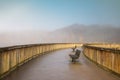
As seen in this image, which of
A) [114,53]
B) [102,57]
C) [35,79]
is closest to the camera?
[35,79]

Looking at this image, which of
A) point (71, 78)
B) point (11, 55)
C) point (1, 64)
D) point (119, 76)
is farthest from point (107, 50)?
point (1, 64)

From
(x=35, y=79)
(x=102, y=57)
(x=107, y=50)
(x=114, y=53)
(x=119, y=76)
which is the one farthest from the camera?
(x=102, y=57)

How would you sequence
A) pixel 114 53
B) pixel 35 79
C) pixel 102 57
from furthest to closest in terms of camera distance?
pixel 102 57 < pixel 114 53 < pixel 35 79

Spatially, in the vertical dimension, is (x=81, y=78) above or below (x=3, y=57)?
below

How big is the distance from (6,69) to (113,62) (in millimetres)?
5774

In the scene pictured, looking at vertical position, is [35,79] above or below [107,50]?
below

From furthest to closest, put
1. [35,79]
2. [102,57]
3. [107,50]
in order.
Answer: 1. [102,57]
2. [107,50]
3. [35,79]

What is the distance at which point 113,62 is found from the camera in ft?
48.2

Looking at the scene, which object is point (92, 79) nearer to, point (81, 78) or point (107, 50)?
point (81, 78)

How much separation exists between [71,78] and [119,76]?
2.43 metres

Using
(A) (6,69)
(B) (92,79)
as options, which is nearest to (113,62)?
(B) (92,79)

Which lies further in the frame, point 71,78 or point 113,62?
point 113,62

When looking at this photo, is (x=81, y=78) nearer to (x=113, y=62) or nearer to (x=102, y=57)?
(x=113, y=62)

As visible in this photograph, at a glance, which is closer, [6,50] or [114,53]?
[6,50]
